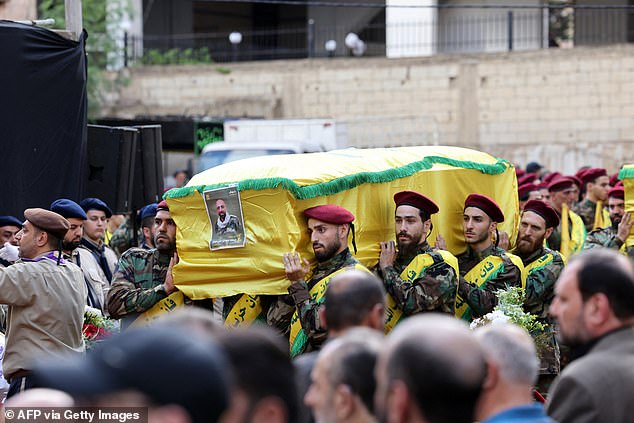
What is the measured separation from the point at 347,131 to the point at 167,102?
8.22 meters

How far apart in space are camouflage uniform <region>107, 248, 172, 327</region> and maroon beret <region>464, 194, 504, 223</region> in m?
2.22

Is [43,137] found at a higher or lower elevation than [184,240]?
A: higher

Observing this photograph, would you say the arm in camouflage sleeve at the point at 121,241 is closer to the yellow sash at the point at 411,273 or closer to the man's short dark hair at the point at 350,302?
the yellow sash at the point at 411,273

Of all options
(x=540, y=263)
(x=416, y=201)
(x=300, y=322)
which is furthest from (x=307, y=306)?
(x=540, y=263)

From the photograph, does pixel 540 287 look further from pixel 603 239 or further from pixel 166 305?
pixel 603 239

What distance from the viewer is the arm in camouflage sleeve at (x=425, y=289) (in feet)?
25.2

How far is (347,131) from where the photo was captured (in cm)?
2223

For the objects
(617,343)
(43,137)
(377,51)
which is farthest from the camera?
(377,51)

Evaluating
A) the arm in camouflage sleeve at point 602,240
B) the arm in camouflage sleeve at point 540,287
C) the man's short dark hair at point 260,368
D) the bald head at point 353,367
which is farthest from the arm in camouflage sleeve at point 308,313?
the arm in camouflage sleeve at point 602,240

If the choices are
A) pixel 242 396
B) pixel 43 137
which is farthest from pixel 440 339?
pixel 43 137

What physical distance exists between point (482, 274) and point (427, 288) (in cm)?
82

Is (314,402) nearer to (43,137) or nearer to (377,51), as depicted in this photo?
(43,137)

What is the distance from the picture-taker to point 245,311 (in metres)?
8.02

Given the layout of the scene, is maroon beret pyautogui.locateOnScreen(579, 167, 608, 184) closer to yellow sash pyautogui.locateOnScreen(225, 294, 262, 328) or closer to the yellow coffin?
the yellow coffin
